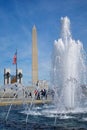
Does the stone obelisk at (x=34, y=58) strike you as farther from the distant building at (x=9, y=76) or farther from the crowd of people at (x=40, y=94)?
the crowd of people at (x=40, y=94)

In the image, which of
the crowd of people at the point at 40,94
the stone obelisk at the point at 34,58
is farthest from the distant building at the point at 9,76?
the crowd of people at the point at 40,94

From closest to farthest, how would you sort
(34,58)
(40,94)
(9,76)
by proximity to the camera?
(40,94), (34,58), (9,76)

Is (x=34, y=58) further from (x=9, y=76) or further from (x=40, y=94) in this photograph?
(x=40, y=94)

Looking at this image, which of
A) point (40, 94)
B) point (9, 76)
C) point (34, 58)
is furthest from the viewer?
point (9, 76)

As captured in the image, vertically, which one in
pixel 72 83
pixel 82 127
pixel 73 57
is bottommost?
pixel 82 127

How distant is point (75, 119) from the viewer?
77.8 feet

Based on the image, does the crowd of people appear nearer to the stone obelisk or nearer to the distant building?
the stone obelisk

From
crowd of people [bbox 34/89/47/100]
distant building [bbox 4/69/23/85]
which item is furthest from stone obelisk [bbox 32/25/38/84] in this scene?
crowd of people [bbox 34/89/47/100]

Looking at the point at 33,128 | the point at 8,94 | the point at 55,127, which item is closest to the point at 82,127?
the point at 55,127

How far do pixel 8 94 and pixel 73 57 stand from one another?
84.6 feet

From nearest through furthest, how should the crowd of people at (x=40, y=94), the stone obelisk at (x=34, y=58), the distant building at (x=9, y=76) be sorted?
the crowd of people at (x=40, y=94) → the stone obelisk at (x=34, y=58) → the distant building at (x=9, y=76)

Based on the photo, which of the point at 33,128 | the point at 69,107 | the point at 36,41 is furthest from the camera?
the point at 36,41

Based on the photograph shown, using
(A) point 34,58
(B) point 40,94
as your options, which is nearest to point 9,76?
(A) point 34,58

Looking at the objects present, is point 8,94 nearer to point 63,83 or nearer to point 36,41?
point 36,41
